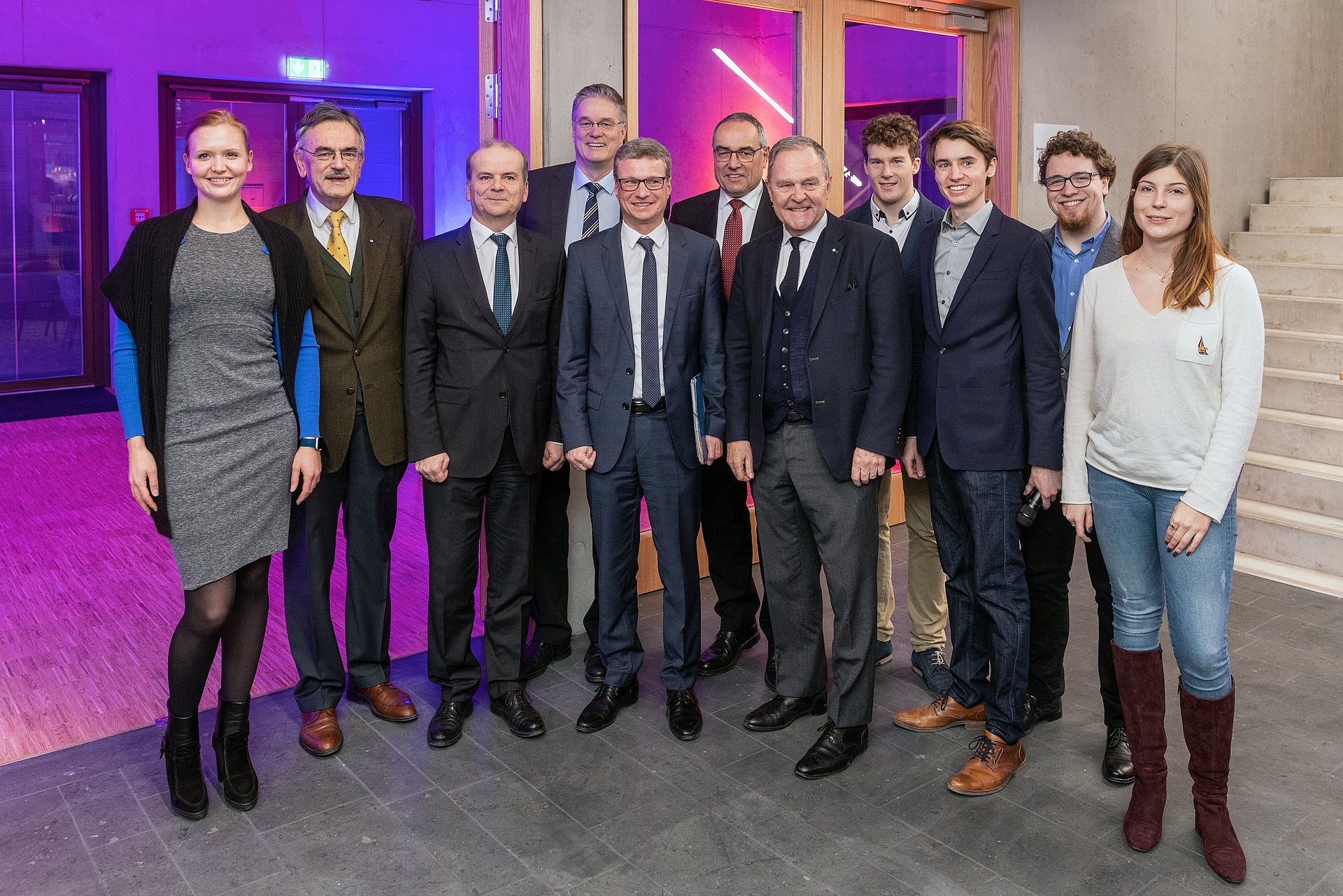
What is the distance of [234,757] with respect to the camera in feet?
10.5

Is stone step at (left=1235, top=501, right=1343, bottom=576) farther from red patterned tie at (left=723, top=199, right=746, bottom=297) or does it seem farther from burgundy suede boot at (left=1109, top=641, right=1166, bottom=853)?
red patterned tie at (left=723, top=199, right=746, bottom=297)

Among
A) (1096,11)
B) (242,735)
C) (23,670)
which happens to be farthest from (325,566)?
(1096,11)

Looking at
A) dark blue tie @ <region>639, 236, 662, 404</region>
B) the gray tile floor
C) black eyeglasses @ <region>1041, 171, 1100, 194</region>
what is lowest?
the gray tile floor

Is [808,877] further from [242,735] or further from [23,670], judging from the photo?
[23,670]

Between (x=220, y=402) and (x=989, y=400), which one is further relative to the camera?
(x=989, y=400)

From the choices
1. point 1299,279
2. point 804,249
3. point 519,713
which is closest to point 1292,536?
point 1299,279

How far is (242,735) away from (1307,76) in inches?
304

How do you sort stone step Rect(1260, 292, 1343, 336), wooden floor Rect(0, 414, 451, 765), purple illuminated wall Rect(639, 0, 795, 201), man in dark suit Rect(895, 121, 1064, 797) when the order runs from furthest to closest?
stone step Rect(1260, 292, 1343, 336) < purple illuminated wall Rect(639, 0, 795, 201) < wooden floor Rect(0, 414, 451, 765) < man in dark suit Rect(895, 121, 1064, 797)

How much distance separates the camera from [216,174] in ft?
9.79

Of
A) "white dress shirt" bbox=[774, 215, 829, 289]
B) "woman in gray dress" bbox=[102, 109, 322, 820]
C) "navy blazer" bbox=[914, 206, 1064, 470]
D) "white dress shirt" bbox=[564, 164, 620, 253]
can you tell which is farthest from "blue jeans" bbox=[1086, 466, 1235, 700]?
"woman in gray dress" bbox=[102, 109, 322, 820]

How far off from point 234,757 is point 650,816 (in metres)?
1.16

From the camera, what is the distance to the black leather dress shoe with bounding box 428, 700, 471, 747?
353 cm

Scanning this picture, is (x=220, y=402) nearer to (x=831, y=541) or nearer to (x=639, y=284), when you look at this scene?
(x=639, y=284)

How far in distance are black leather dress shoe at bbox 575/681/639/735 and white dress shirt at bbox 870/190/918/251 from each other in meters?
1.73
